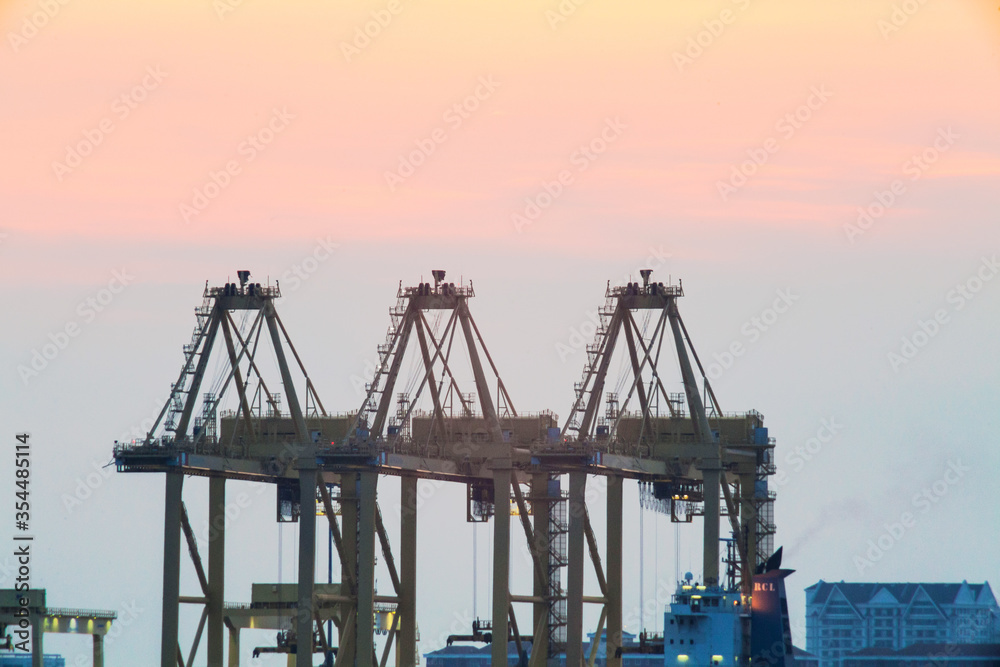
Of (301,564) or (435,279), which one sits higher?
(435,279)

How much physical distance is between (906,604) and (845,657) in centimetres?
1013

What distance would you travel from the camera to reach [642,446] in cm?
7888

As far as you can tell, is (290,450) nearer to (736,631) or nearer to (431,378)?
(431,378)

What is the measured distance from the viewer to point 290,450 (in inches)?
3137

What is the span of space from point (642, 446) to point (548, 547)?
19.4 ft

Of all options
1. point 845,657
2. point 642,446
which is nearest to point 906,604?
point 845,657

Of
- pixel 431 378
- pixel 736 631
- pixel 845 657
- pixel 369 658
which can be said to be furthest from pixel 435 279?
pixel 845 657

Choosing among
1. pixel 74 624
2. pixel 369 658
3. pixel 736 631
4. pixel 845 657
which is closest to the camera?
pixel 736 631

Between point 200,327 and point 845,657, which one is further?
point 845,657

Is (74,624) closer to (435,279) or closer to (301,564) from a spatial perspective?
(301,564)

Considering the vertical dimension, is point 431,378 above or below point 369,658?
above

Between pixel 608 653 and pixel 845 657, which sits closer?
pixel 608 653

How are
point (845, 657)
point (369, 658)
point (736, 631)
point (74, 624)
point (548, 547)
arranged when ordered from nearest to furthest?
point (736, 631) < point (369, 658) < point (548, 547) < point (74, 624) < point (845, 657)

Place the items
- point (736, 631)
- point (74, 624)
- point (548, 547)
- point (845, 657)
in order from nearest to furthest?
1. point (736, 631)
2. point (548, 547)
3. point (74, 624)
4. point (845, 657)
